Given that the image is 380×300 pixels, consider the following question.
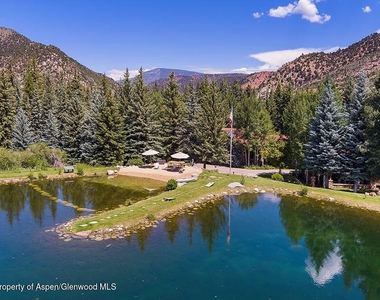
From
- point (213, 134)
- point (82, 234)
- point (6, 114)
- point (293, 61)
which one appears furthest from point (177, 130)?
point (293, 61)

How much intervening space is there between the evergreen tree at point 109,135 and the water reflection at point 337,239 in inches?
920

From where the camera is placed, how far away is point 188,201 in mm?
22609

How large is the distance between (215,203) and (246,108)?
80.8 feet

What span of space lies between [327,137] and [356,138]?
249cm

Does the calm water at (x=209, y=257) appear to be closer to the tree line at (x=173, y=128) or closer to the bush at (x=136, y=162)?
the tree line at (x=173, y=128)

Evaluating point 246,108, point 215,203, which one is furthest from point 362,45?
point 215,203

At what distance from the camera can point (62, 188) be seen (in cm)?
2808

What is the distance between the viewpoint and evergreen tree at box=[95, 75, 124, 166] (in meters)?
38.6

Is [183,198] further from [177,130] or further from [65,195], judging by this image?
[177,130]

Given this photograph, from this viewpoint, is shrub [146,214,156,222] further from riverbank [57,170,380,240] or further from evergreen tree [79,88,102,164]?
evergreen tree [79,88,102,164]

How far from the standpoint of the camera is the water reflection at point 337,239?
13.0 meters

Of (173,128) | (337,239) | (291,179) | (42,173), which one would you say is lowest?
(337,239)

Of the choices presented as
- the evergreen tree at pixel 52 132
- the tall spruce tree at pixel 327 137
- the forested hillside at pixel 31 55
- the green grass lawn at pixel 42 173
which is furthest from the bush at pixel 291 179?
the forested hillside at pixel 31 55

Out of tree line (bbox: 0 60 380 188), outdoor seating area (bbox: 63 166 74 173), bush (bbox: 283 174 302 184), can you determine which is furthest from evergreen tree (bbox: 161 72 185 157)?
bush (bbox: 283 174 302 184)
